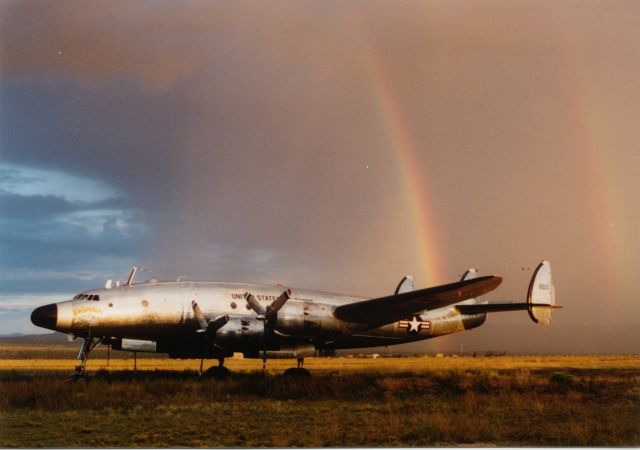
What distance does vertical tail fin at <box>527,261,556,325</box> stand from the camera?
27828 mm

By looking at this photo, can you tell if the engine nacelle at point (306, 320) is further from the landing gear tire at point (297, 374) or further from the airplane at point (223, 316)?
the landing gear tire at point (297, 374)

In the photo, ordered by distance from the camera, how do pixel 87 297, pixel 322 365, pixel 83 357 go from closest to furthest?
pixel 83 357, pixel 87 297, pixel 322 365

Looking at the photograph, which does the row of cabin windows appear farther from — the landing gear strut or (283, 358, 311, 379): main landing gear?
(283, 358, 311, 379): main landing gear

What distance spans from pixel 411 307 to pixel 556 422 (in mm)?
9637

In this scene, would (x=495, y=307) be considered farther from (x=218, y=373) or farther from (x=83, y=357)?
(x=83, y=357)

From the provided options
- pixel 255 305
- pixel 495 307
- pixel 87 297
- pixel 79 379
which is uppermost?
pixel 87 297

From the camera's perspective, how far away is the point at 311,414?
Result: 575 inches

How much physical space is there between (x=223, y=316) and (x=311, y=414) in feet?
23.0

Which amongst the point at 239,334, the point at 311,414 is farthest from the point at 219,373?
the point at 311,414

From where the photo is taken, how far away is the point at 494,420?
13922mm

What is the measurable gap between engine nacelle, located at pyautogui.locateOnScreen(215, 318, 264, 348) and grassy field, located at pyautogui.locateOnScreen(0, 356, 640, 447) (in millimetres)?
1230

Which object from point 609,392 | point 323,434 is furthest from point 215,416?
point 609,392

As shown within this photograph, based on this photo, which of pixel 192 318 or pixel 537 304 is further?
pixel 537 304

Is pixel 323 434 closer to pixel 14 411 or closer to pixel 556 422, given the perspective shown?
pixel 556 422
